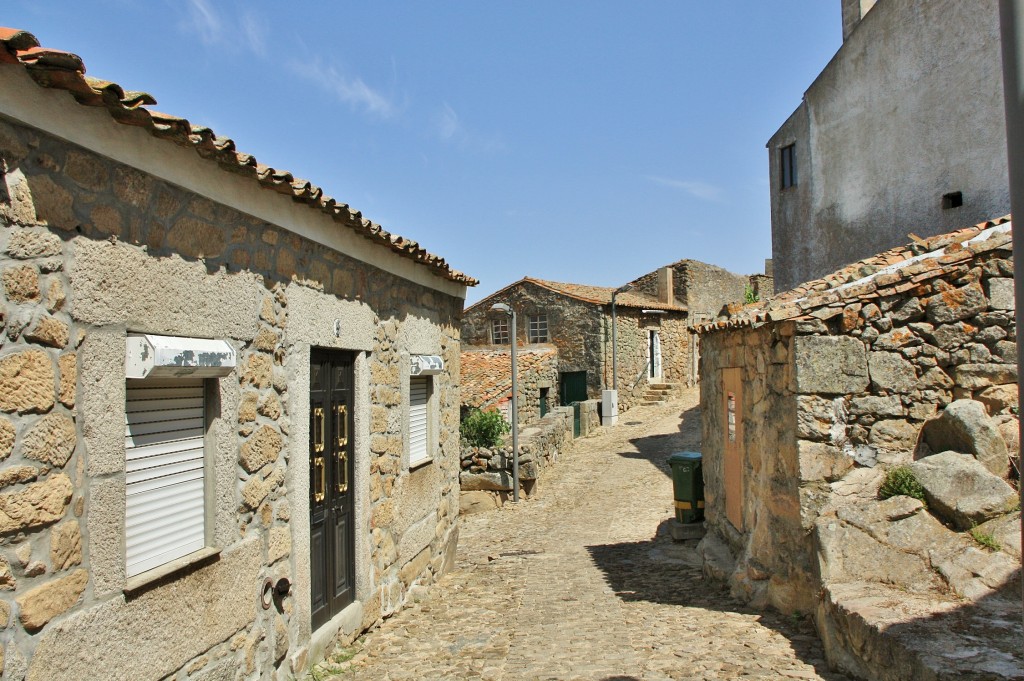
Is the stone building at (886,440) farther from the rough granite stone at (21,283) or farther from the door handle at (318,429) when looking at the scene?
the rough granite stone at (21,283)

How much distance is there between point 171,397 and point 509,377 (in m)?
19.4

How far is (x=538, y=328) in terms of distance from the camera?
27.0 m

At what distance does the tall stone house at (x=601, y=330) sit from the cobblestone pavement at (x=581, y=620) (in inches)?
531

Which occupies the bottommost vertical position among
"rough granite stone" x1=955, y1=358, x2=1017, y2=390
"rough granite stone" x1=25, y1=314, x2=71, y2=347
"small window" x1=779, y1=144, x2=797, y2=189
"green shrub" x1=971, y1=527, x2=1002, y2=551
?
"green shrub" x1=971, y1=527, x2=1002, y2=551

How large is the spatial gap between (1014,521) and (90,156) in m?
5.55

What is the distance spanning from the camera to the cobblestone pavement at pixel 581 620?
5.19m

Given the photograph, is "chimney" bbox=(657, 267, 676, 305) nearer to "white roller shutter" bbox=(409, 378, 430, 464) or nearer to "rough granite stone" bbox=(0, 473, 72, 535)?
"white roller shutter" bbox=(409, 378, 430, 464)

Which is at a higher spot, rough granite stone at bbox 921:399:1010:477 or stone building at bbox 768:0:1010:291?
stone building at bbox 768:0:1010:291

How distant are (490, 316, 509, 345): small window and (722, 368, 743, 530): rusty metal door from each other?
63.0ft

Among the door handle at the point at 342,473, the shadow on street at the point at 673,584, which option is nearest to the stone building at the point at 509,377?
the shadow on street at the point at 673,584

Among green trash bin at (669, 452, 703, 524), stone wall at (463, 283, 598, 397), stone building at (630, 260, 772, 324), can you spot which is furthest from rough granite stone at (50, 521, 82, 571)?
stone building at (630, 260, 772, 324)

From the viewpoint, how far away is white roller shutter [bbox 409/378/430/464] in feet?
24.3

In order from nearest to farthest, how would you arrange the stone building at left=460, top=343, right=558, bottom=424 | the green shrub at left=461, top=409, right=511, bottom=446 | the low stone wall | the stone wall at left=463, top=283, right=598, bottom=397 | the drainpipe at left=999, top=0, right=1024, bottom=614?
the drainpipe at left=999, top=0, right=1024, bottom=614 < the low stone wall < the green shrub at left=461, top=409, right=511, bottom=446 < the stone building at left=460, top=343, right=558, bottom=424 < the stone wall at left=463, top=283, right=598, bottom=397

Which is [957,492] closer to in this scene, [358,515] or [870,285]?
[870,285]
